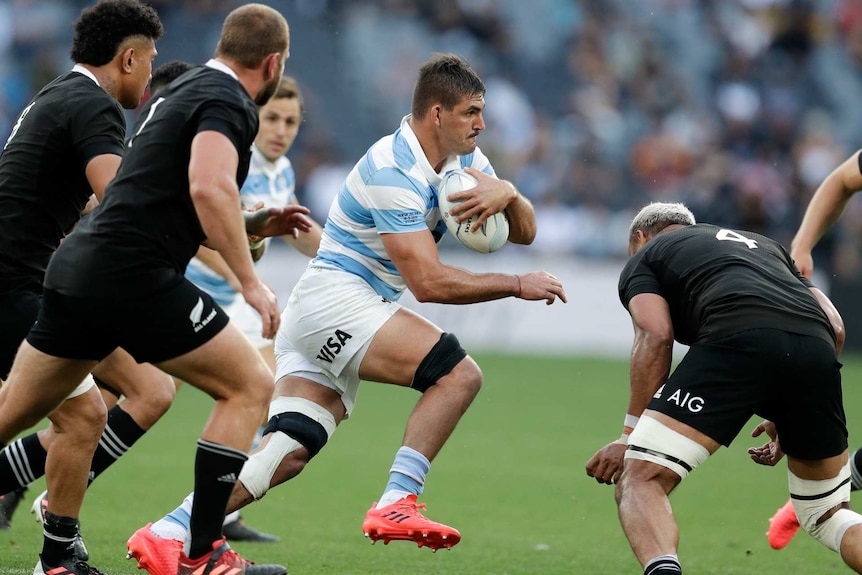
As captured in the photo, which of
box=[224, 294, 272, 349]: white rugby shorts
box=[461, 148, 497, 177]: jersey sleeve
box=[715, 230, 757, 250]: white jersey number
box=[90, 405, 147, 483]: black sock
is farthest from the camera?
box=[224, 294, 272, 349]: white rugby shorts

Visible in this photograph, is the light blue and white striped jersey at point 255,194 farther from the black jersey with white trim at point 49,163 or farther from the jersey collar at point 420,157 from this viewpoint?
the black jersey with white trim at point 49,163

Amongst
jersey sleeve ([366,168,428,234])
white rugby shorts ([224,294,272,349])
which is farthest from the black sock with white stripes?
white rugby shorts ([224,294,272,349])

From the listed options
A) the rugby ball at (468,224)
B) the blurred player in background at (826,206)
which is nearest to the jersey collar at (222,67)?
the rugby ball at (468,224)

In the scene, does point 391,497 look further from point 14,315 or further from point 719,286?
point 14,315

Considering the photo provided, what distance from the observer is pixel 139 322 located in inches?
184

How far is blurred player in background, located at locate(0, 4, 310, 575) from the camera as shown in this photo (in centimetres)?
466

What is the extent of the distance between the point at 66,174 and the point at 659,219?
2.85 metres

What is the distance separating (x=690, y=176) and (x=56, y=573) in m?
16.6

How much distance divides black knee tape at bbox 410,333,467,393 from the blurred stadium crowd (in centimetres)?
1282

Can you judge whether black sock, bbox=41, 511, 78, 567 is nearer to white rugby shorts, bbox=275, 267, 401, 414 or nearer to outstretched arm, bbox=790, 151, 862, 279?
white rugby shorts, bbox=275, 267, 401, 414

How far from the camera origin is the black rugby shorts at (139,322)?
4672 millimetres

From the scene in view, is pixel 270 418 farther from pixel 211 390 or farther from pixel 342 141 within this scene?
pixel 342 141

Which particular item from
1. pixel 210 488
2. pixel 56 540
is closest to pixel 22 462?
pixel 56 540

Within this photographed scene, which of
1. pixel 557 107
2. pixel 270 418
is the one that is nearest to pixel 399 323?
pixel 270 418
